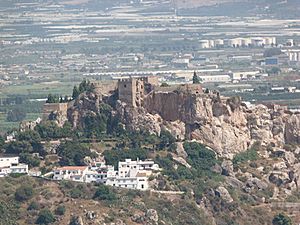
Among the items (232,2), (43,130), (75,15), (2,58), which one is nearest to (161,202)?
(43,130)

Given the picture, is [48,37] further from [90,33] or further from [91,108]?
[91,108]

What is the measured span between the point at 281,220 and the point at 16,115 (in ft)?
117

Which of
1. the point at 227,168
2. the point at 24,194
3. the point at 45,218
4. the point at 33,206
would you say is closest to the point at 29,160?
the point at 24,194

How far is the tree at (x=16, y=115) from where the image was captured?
9006 cm

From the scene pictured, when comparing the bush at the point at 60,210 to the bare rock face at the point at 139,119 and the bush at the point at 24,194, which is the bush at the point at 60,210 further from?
the bare rock face at the point at 139,119

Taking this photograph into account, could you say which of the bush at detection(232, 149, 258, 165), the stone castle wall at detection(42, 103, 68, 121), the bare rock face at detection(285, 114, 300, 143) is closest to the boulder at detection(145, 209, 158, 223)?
the bush at detection(232, 149, 258, 165)

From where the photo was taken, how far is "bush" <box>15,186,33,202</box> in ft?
188

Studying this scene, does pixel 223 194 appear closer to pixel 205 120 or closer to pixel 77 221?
pixel 205 120

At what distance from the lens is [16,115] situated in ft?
301

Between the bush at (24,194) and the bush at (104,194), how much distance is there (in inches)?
75.0

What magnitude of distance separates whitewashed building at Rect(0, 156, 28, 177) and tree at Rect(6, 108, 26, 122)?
27.7 metres

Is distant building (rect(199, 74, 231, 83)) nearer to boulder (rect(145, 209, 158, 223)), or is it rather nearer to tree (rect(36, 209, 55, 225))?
boulder (rect(145, 209, 158, 223))

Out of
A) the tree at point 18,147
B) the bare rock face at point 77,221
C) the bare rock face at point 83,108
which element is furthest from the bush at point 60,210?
the bare rock face at point 83,108

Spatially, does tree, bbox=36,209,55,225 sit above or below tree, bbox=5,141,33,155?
below
